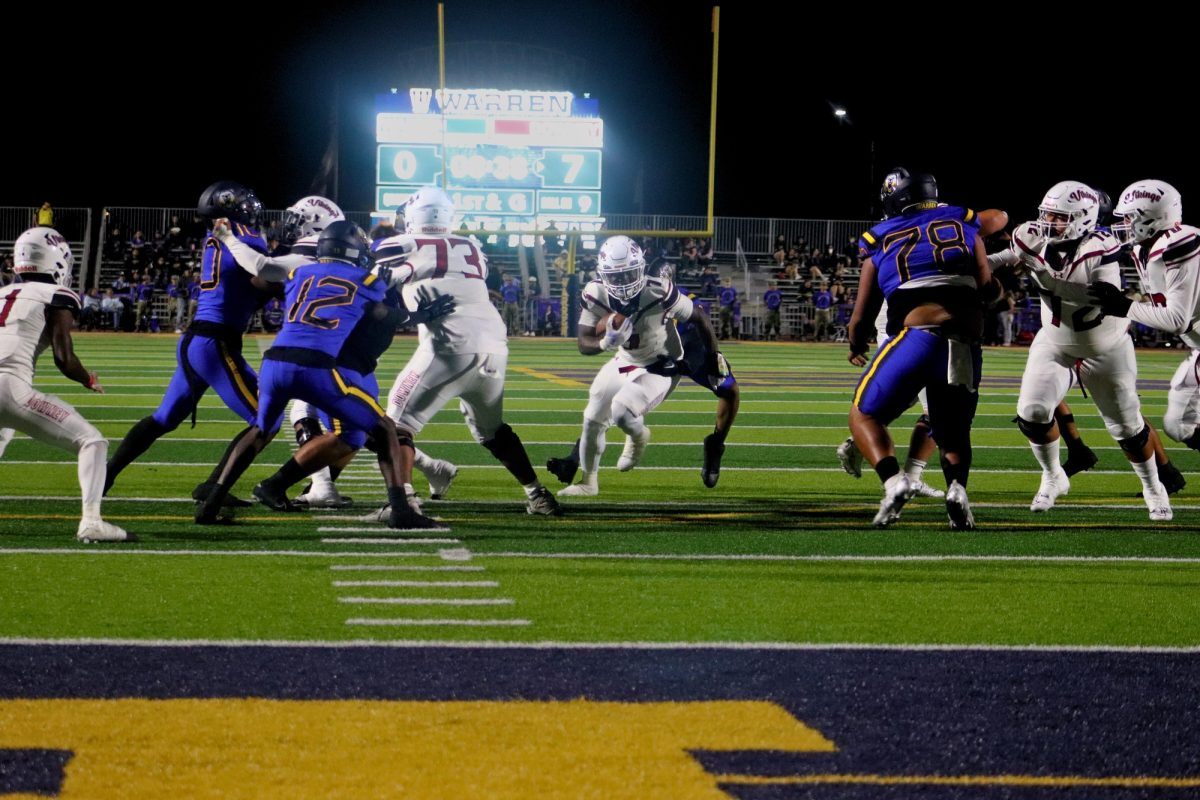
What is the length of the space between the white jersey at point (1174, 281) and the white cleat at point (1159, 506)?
33.9 inches

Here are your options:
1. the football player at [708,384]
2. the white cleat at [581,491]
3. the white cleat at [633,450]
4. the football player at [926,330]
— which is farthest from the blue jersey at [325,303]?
the white cleat at [633,450]

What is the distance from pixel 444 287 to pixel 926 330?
2378 mm

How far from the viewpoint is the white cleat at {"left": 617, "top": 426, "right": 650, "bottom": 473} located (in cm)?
917

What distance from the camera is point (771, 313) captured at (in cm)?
3547

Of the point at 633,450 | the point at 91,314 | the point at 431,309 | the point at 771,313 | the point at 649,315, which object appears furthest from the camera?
the point at 771,313

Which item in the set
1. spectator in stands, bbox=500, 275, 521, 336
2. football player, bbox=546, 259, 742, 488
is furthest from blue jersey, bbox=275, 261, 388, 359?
spectator in stands, bbox=500, 275, 521, 336

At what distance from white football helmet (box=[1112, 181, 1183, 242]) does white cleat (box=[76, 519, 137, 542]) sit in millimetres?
5197

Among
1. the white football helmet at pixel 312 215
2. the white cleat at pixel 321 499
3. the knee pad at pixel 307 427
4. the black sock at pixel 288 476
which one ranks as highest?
the white football helmet at pixel 312 215

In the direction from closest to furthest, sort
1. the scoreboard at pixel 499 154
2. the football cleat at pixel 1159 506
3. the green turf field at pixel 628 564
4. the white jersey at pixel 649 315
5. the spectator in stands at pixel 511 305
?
the green turf field at pixel 628 564
the football cleat at pixel 1159 506
the white jersey at pixel 649 315
the scoreboard at pixel 499 154
the spectator in stands at pixel 511 305

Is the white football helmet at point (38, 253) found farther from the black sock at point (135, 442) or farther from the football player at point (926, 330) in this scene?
the football player at point (926, 330)

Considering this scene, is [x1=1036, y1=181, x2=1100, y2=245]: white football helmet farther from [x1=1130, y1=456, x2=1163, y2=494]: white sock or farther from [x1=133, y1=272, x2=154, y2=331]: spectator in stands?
[x1=133, y1=272, x2=154, y2=331]: spectator in stands

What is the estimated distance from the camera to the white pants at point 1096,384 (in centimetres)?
797

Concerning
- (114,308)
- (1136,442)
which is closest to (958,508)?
(1136,442)

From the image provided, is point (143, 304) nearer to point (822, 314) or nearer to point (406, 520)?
point (822, 314)
